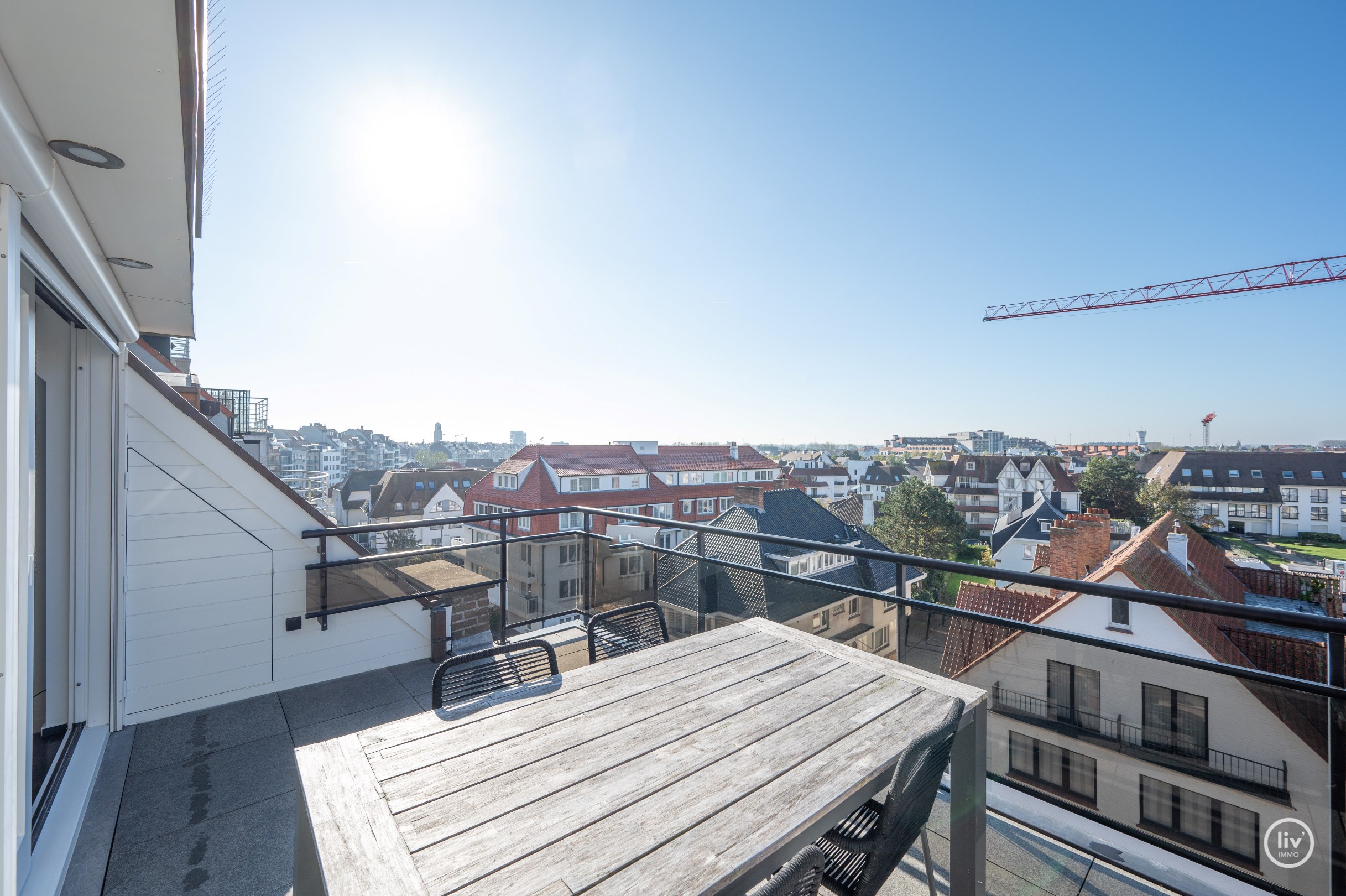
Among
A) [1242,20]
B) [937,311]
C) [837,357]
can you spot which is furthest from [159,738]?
[837,357]

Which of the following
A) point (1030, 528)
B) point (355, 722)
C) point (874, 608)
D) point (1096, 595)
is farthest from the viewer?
point (1030, 528)

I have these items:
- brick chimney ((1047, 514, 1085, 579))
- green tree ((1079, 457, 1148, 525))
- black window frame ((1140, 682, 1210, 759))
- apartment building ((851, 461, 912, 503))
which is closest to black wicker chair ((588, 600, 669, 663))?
black window frame ((1140, 682, 1210, 759))

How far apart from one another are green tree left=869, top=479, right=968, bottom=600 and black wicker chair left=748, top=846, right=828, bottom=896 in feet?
95.9

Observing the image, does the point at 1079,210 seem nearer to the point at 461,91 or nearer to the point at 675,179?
the point at 675,179

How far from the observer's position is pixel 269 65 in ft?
11.7

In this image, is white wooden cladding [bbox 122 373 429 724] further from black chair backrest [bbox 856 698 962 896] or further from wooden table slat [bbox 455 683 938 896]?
black chair backrest [bbox 856 698 962 896]

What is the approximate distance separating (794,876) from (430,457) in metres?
87.3

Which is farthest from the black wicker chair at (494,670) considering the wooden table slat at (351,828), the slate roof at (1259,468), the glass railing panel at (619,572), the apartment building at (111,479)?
the slate roof at (1259,468)

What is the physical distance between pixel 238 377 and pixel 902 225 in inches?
1892

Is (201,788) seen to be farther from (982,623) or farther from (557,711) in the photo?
(982,623)

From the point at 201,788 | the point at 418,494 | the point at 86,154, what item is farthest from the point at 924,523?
the point at 418,494

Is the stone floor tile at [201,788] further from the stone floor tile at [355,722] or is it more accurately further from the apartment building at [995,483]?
the apartment building at [995,483]

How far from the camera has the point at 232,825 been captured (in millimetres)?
2088

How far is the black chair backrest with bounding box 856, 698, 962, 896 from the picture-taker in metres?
1.08
